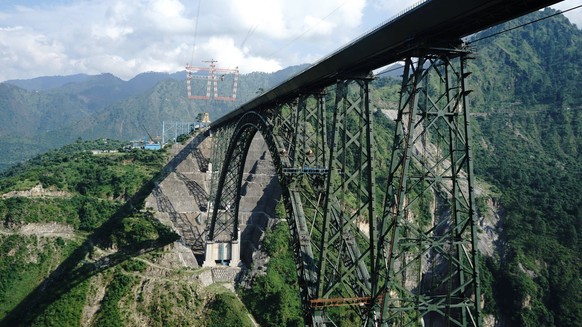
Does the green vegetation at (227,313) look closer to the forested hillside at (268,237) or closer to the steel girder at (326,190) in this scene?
the forested hillside at (268,237)

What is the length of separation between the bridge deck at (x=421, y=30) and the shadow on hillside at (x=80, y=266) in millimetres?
37419

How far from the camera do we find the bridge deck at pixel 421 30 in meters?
11.4

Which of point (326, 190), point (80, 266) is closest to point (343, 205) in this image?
point (326, 190)

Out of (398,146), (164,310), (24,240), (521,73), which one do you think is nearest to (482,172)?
(521,73)

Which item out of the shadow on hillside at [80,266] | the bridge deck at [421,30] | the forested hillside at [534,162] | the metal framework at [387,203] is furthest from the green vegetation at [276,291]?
the forested hillside at [534,162]

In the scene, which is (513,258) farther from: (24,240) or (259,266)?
(24,240)

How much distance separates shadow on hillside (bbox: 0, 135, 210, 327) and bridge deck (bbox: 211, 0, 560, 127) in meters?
37.4

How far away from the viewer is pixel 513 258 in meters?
76.1

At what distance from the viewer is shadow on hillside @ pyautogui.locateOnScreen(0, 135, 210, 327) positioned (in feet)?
141

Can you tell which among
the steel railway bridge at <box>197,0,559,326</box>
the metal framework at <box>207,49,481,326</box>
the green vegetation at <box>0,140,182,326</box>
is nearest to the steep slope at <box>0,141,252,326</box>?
the green vegetation at <box>0,140,182,326</box>

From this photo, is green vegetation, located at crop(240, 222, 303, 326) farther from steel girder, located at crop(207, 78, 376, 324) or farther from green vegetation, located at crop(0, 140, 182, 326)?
steel girder, located at crop(207, 78, 376, 324)

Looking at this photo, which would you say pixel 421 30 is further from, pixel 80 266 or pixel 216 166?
pixel 216 166

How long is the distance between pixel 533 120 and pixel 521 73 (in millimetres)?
24899

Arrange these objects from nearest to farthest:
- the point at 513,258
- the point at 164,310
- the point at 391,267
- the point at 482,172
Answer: the point at 391,267, the point at 164,310, the point at 513,258, the point at 482,172
